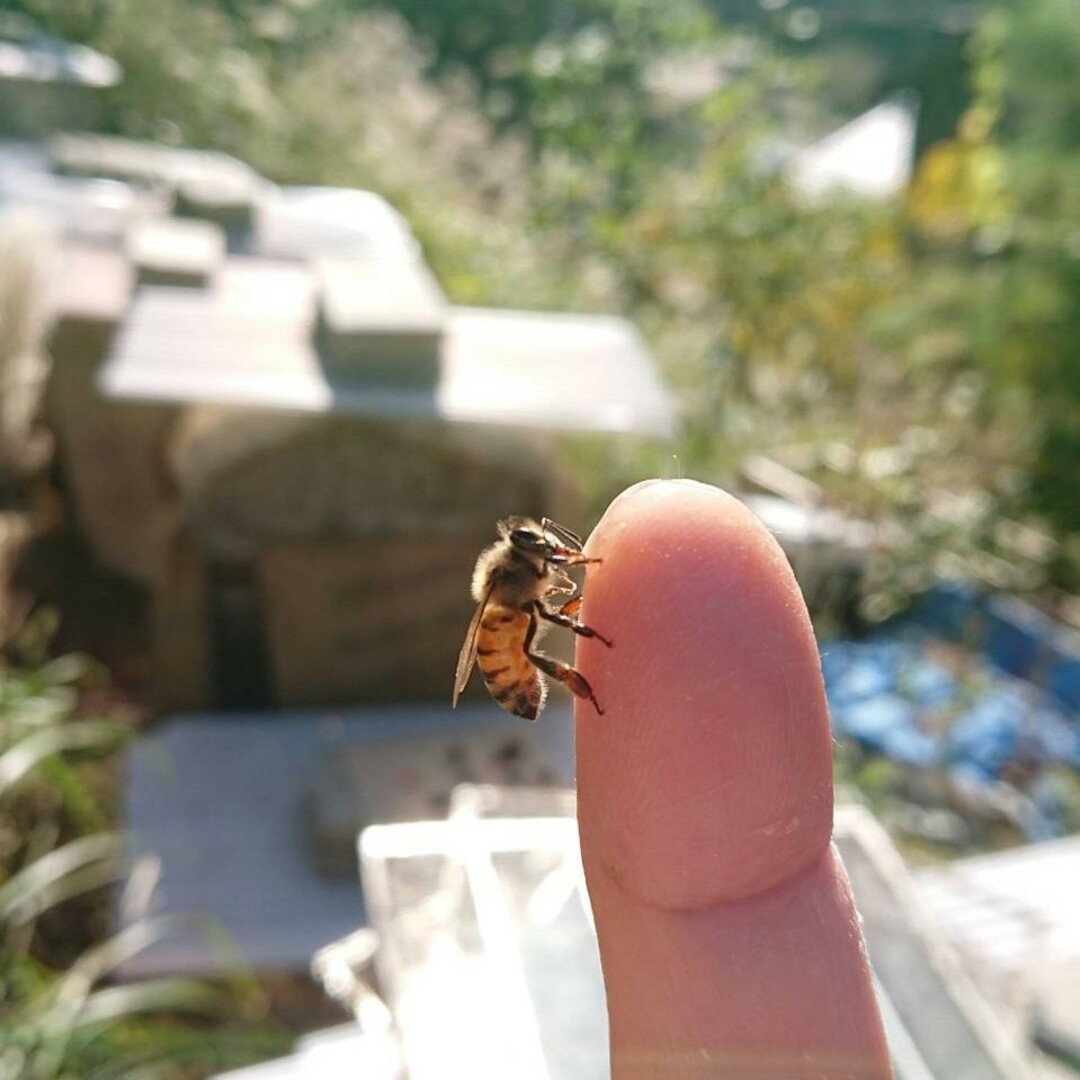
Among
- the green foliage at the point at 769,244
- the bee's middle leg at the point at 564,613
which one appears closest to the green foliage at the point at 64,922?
the bee's middle leg at the point at 564,613

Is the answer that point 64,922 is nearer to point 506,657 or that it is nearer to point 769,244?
point 506,657

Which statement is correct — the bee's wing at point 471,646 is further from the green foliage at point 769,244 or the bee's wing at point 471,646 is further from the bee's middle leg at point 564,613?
the green foliage at point 769,244

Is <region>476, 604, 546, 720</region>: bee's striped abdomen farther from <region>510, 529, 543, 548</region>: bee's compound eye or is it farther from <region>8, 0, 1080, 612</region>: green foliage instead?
<region>8, 0, 1080, 612</region>: green foliage

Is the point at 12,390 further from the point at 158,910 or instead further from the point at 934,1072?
the point at 934,1072

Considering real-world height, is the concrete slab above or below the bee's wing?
below

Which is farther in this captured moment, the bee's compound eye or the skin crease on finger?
the bee's compound eye

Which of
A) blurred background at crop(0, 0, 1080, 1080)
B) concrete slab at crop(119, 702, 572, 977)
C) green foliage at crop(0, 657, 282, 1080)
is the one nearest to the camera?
green foliage at crop(0, 657, 282, 1080)

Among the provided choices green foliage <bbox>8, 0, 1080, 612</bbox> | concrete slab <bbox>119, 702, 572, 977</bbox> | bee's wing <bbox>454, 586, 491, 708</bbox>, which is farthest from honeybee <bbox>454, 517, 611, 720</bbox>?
green foliage <bbox>8, 0, 1080, 612</bbox>
